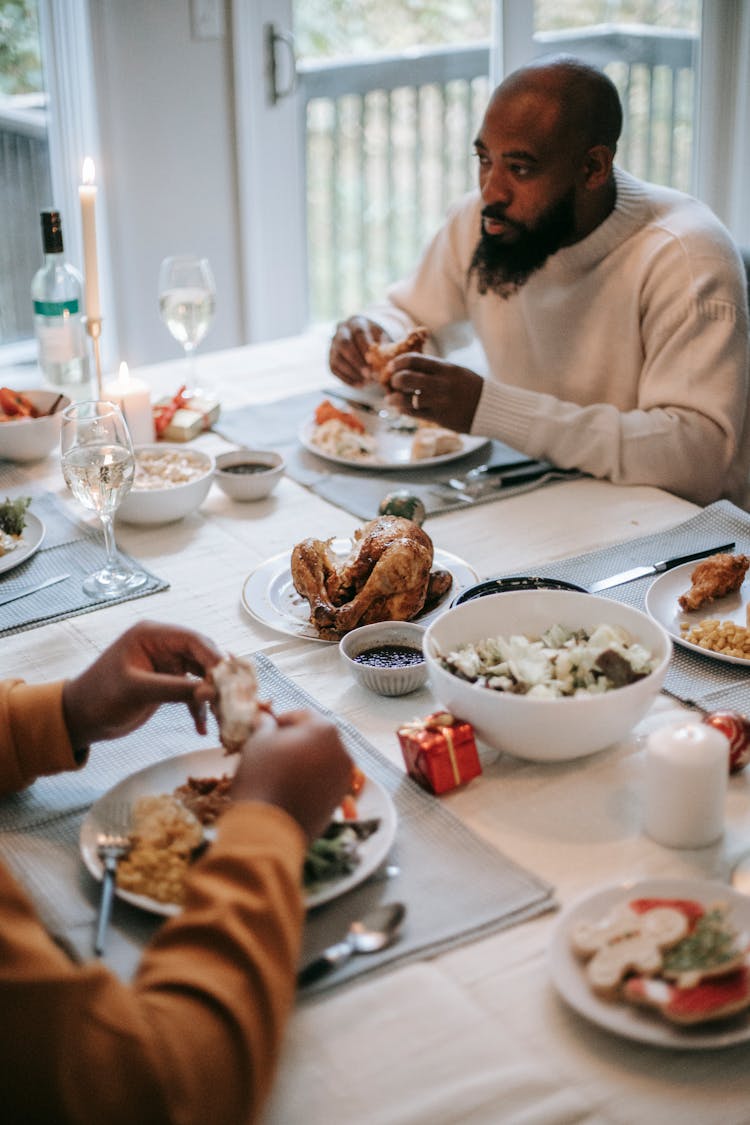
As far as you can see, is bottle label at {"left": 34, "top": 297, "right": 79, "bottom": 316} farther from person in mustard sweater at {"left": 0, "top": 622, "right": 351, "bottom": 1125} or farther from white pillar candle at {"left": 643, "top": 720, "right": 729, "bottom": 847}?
white pillar candle at {"left": 643, "top": 720, "right": 729, "bottom": 847}

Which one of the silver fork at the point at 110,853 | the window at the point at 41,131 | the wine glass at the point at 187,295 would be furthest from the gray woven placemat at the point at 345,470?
the window at the point at 41,131

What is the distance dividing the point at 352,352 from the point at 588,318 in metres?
0.44

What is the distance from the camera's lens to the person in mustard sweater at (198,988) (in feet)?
2.35

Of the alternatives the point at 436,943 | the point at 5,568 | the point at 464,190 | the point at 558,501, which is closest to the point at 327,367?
the point at 558,501

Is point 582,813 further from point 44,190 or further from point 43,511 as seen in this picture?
point 44,190

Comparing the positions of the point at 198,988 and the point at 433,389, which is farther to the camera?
the point at 433,389

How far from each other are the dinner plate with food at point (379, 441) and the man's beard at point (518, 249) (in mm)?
373

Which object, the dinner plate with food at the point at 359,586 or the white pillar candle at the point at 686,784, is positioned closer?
the white pillar candle at the point at 686,784

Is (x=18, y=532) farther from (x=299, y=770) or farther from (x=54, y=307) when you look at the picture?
(x=299, y=770)

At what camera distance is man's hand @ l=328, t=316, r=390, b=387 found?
7.14 feet

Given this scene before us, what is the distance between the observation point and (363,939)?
2.91 feet

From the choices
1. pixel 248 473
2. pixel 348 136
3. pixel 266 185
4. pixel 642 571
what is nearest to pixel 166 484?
pixel 248 473

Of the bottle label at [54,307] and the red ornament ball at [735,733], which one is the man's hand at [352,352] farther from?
the red ornament ball at [735,733]

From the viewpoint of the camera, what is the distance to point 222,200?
12.2ft
